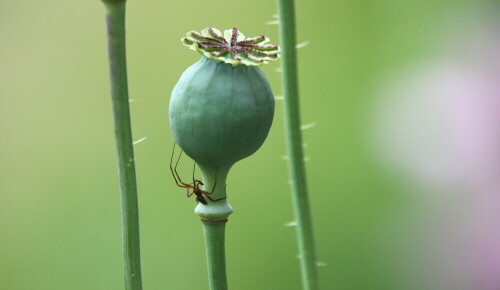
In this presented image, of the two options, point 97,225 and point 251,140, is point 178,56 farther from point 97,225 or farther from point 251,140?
point 251,140

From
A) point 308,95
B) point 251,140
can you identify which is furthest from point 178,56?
point 251,140

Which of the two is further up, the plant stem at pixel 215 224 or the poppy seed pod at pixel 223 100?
the poppy seed pod at pixel 223 100

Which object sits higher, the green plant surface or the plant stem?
the green plant surface
